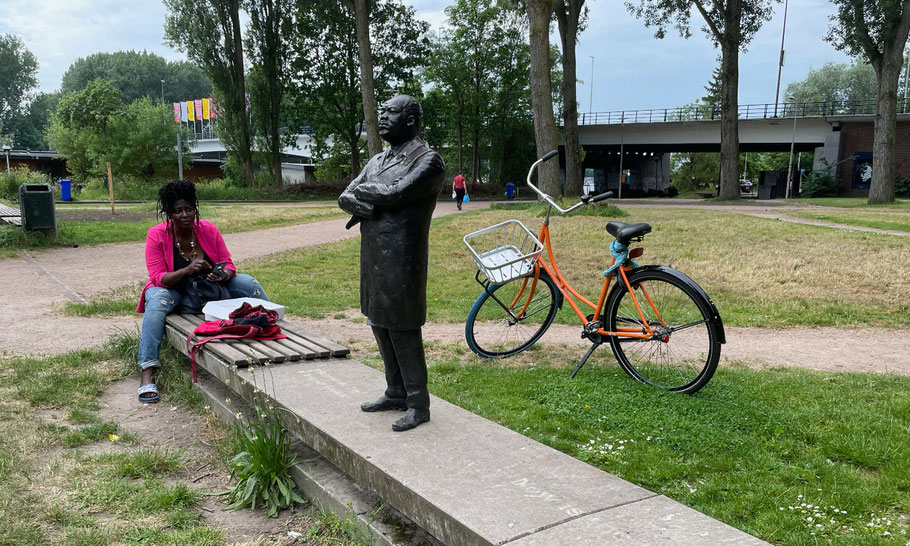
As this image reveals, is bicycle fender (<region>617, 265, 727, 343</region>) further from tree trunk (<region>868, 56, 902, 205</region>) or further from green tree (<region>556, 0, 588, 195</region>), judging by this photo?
tree trunk (<region>868, 56, 902, 205</region>)

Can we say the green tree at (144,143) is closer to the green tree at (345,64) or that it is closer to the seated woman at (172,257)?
the green tree at (345,64)

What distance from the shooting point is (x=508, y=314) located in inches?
223

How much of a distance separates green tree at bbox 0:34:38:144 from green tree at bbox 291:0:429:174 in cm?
7872

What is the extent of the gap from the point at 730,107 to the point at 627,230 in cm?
2862

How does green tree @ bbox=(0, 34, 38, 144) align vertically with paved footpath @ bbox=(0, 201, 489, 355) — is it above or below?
above

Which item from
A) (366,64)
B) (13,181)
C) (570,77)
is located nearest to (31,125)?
(13,181)

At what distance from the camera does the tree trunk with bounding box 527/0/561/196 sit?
17328mm

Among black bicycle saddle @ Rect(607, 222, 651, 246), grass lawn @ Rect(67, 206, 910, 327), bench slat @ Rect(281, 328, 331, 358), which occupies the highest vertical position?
black bicycle saddle @ Rect(607, 222, 651, 246)

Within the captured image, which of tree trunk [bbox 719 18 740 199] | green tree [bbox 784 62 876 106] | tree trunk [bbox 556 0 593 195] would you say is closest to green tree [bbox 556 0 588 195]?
tree trunk [bbox 556 0 593 195]

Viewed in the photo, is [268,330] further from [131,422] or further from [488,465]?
[488,465]

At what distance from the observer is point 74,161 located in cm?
5247

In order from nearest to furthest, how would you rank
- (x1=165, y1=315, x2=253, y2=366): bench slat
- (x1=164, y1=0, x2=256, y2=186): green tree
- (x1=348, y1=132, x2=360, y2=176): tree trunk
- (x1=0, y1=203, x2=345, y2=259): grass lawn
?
(x1=165, y1=315, x2=253, y2=366): bench slat < (x1=0, y1=203, x2=345, y2=259): grass lawn < (x1=164, y1=0, x2=256, y2=186): green tree < (x1=348, y1=132, x2=360, y2=176): tree trunk

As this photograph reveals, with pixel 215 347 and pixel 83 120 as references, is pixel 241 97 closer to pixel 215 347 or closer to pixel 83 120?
pixel 83 120

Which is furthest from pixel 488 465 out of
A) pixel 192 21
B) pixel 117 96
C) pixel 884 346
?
pixel 117 96
